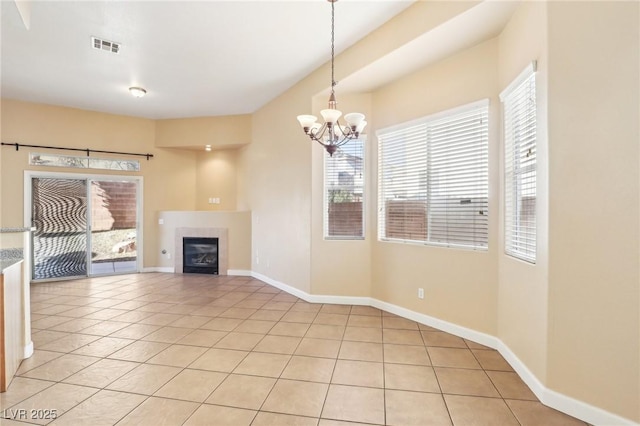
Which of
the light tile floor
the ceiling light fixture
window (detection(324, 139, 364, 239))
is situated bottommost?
the light tile floor

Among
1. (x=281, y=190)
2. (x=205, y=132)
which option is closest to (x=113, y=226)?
(x=205, y=132)

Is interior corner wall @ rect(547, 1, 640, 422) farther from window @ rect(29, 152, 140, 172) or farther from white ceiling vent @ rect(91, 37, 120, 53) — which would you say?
window @ rect(29, 152, 140, 172)

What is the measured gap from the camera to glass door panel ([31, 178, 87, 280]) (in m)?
5.64

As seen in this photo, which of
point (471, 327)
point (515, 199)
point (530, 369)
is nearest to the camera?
point (530, 369)

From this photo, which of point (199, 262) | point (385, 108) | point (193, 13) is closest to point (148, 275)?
point (199, 262)

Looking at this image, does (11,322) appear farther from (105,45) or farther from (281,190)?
(281,190)

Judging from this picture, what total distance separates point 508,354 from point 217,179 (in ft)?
20.8

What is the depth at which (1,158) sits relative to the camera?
5.32 meters

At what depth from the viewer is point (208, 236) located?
660cm

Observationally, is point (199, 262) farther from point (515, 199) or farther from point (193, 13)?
point (515, 199)

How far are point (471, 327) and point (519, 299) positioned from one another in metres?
0.79

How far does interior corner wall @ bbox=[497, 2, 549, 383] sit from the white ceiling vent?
4.21m

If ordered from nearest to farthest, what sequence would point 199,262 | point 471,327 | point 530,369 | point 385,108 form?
point 530,369 → point 471,327 → point 385,108 → point 199,262

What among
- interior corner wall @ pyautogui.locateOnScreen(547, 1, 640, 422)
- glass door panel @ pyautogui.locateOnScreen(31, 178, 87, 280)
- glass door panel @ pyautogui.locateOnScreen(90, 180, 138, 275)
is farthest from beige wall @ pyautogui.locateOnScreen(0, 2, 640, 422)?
glass door panel @ pyautogui.locateOnScreen(90, 180, 138, 275)
